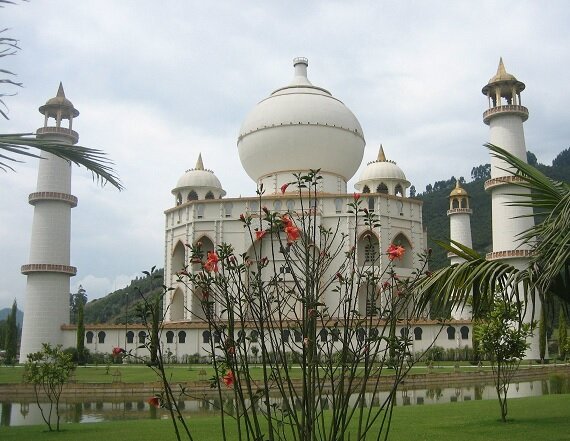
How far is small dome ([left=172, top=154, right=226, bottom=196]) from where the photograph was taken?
39.9 m

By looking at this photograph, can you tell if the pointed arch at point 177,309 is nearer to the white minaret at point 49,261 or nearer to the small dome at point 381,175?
the white minaret at point 49,261

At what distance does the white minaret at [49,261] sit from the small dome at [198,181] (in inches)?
314

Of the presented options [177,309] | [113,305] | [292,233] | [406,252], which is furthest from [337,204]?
[113,305]

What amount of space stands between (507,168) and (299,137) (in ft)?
37.3

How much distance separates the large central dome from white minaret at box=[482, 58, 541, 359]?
820 centimetres

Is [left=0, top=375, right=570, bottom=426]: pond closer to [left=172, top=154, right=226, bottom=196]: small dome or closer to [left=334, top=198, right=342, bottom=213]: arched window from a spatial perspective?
[left=334, top=198, right=342, bottom=213]: arched window

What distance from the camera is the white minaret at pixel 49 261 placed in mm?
32000

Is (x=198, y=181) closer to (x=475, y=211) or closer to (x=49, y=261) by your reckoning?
(x=49, y=261)

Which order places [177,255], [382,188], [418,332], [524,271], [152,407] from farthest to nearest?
[382,188] → [177,255] → [418,332] → [152,407] → [524,271]

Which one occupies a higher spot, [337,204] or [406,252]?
[337,204]

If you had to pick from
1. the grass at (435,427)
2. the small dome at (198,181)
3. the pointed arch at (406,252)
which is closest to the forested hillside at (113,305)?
the small dome at (198,181)

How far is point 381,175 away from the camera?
3922cm

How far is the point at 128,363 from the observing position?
32812 millimetres

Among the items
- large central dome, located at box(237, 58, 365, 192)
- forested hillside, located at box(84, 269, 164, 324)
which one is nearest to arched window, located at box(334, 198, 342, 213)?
large central dome, located at box(237, 58, 365, 192)
